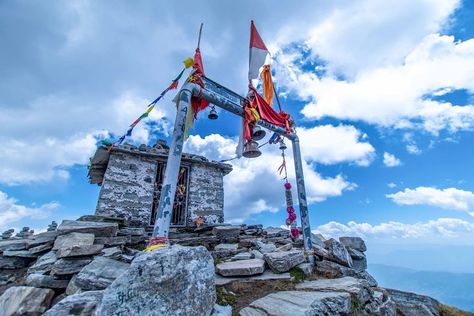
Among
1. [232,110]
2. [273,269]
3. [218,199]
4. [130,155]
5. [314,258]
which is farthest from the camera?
[218,199]

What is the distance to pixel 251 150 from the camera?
7223mm

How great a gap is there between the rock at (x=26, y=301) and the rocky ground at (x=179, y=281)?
1 centimetres

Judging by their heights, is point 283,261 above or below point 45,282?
above

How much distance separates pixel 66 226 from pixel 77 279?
2761 millimetres

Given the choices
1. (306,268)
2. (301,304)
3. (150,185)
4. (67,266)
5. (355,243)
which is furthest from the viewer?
(150,185)

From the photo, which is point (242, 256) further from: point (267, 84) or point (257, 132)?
point (267, 84)

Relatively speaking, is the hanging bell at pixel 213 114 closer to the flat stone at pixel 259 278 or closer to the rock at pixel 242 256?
the rock at pixel 242 256

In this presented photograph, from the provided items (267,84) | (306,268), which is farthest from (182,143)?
(267,84)

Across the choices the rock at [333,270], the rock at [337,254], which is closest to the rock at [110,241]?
the rock at [333,270]

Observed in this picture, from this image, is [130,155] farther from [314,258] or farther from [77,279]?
[314,258]

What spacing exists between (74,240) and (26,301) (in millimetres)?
1509

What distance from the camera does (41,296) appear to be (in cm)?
369

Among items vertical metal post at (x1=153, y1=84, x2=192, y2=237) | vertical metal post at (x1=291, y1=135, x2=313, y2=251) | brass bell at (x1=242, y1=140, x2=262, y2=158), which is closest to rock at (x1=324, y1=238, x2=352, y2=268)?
vertical metal post at (x1=291, y1=135, x2=313, y2=251)

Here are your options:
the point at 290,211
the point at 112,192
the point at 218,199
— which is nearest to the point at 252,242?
the point at 290,211
